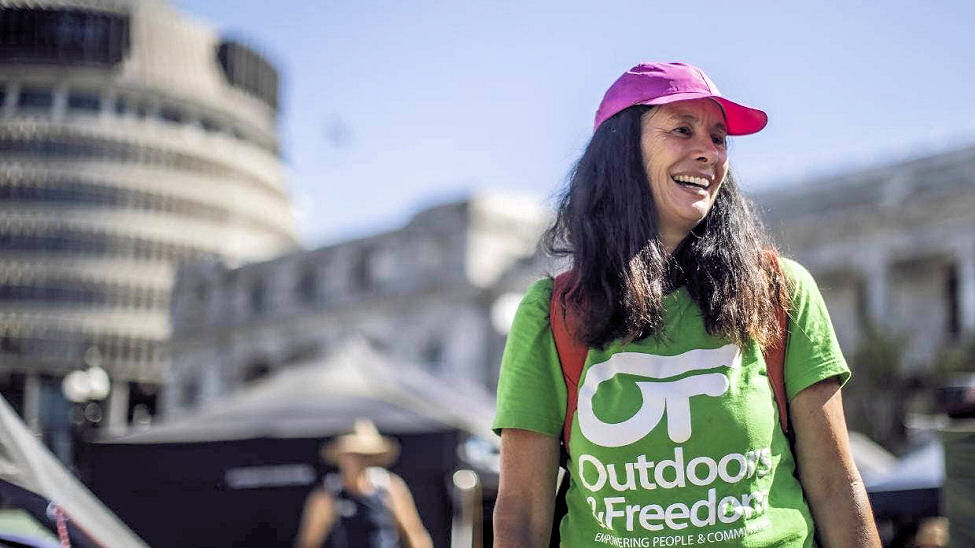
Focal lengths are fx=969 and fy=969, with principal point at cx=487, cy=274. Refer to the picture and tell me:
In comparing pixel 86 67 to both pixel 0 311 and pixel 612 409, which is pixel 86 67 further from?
pixel 612 409

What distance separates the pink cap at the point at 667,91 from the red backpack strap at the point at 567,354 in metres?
0.45

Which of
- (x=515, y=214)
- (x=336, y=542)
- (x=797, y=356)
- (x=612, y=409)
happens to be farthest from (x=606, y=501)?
(x=515, y=214)

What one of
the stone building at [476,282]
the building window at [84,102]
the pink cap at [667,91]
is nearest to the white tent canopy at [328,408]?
the pink cap at [667,91]

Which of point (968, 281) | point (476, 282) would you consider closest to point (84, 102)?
point (476, 282)

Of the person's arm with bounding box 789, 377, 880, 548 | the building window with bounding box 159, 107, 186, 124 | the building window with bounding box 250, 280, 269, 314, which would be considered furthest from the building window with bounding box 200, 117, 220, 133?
the person's arm with bounding box 789, 377, 880, 548

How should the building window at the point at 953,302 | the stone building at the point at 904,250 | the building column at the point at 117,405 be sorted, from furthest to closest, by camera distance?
1. the building column at the point at 117,405
2. the building window at the point at 953,302
3. the stone building at the point at 904,250

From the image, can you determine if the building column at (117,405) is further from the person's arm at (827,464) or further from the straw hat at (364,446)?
the person's arm at (827,464)

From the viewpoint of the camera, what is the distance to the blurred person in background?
663cm

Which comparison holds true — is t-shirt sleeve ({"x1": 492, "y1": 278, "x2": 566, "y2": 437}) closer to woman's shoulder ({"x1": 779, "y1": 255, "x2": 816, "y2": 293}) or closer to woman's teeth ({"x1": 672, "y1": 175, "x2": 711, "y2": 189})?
woman's teeth ({"x1": 672, "y1": 175, "x2": 711, "y2": 189})

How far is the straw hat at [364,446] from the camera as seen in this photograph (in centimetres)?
682

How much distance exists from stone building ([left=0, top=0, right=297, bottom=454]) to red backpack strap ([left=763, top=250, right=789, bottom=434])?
212 ft

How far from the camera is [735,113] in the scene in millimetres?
2189

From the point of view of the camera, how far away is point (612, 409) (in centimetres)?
190

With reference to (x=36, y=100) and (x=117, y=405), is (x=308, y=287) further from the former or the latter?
(x=117, y=405)
